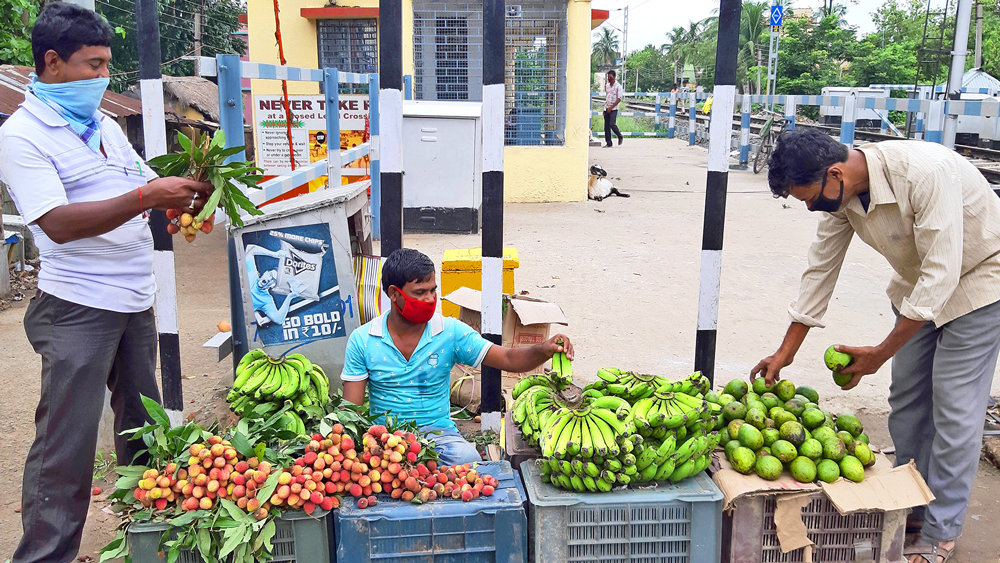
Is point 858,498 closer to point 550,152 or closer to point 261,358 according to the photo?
point 261,358

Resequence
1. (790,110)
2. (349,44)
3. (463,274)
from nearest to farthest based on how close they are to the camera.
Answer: (463,274) < (349,44) < (790,110)

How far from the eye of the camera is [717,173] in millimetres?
3664

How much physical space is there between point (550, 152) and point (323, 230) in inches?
348

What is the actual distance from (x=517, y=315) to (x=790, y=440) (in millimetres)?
2186

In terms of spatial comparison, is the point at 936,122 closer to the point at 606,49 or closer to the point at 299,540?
the point at 299,540

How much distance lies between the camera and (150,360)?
316cm

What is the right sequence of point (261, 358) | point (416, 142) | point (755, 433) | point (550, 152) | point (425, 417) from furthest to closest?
point (550, 152), point (416, 142), point (261, 358), point (425, 417), point (755, 433)

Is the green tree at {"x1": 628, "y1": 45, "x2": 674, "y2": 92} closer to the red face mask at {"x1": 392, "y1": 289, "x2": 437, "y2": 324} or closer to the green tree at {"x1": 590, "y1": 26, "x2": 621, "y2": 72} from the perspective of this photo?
the green tree at {"x1": 590, "y1": 26, "x2": 621, "y2": 72}

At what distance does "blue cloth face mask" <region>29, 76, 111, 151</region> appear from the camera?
270 cm

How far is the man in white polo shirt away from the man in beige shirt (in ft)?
7.98

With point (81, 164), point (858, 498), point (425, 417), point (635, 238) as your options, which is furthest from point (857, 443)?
point (635, 238)

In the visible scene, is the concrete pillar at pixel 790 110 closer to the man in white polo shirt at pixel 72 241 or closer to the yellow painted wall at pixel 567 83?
the yellow painted wall at pixel 567 83

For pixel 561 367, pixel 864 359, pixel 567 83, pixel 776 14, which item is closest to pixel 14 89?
pixel 561 367

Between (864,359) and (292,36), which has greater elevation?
(292,36)
